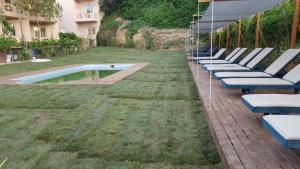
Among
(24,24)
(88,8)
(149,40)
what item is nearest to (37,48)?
(24,24)

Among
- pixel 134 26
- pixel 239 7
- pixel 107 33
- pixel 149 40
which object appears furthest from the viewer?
pixel 107 33

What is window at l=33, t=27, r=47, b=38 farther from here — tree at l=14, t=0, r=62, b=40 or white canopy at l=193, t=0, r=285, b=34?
white canopy at l=193, t=0, r=285, b=34

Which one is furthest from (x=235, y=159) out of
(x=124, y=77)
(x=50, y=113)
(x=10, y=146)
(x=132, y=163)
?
(x=124, y=77)

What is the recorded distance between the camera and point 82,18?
30.3 m

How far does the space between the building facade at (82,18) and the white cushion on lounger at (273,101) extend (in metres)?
27.8

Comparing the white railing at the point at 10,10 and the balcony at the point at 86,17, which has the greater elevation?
→ the balcony at the point at 86,17

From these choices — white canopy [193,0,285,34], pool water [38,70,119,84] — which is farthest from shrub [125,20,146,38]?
white canopy [193,0,285,34]

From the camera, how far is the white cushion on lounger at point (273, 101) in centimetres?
296

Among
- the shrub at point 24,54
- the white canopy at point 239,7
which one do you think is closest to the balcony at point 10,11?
the shrub at point 24,54

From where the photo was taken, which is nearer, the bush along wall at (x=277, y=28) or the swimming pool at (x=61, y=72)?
the bush along wall at (x=277, y=28)

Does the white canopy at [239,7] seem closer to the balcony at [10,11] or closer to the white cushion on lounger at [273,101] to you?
the white cushion on lounger at [273,101]

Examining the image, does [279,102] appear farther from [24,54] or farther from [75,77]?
[24,54]

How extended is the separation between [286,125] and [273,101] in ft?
3.05

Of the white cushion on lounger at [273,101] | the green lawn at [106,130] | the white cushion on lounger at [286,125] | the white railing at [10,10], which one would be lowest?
the green lawn at [106,130]
